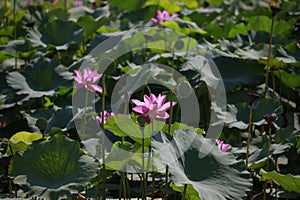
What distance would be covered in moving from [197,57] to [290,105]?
445 millimetres

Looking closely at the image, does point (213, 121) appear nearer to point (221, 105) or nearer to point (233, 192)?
point (221, 105)

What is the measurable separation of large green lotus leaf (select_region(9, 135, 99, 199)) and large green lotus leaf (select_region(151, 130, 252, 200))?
19 cm

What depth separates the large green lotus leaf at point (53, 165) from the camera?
60.7 inches

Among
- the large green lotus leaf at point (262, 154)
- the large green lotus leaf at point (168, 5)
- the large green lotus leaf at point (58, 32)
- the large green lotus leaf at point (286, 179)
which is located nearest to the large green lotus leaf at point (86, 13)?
the large green lotus leaf at point (168, 5)

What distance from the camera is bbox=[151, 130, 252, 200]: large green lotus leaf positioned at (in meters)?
1.50

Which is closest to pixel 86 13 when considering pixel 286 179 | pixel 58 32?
pixel 58 32

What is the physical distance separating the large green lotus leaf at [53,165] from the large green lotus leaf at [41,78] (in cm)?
68

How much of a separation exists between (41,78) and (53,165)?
2.75 ft

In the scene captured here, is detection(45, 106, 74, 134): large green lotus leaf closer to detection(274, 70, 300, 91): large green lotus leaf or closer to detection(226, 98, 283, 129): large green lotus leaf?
detection(226, 98, 283, 129): large green lotus leaf

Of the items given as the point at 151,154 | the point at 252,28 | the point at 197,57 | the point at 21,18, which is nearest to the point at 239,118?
the point at 197,57

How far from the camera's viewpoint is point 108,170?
168cm

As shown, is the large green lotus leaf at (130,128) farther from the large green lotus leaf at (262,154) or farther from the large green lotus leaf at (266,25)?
the large green lotus leaf at (266,25)

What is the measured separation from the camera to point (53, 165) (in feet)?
5.21

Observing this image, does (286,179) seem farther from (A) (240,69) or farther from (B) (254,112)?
(A) (240,69)
